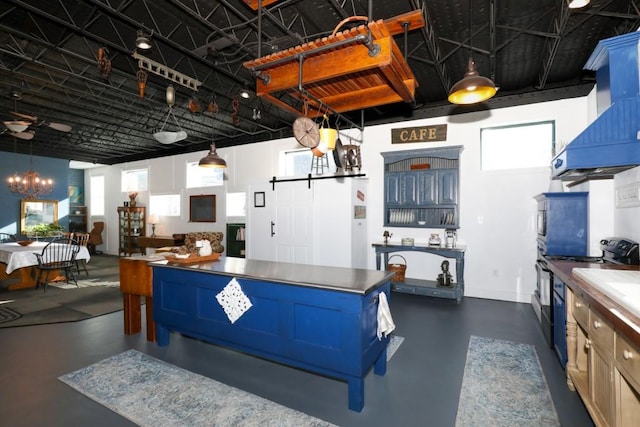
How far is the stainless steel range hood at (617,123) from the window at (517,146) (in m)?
2.98

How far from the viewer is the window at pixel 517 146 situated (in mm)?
5336

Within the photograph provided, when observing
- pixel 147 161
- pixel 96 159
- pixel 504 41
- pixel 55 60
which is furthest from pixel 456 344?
pixel 96 159

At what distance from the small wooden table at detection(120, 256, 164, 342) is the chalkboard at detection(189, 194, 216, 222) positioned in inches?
213

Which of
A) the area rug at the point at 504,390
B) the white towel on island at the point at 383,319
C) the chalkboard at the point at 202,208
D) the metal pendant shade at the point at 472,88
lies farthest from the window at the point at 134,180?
the area rug at the point at 504,390

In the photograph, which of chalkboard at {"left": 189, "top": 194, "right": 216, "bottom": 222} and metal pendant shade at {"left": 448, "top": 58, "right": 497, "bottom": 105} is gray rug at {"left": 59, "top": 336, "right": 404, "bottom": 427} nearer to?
metal pendant shade at {"left": 448, "top": 58, "right": 497, "bottom": 105}

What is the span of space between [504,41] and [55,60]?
21.7 feet

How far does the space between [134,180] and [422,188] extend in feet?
33.7

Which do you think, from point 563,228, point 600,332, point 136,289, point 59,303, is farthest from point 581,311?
point 59,303

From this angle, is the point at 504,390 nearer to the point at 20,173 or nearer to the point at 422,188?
the point at 422,188

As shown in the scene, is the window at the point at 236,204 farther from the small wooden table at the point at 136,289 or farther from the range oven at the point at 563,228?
the range oven at the point at 563,228

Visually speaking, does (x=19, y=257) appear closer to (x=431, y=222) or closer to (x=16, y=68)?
(x=16, y=68)

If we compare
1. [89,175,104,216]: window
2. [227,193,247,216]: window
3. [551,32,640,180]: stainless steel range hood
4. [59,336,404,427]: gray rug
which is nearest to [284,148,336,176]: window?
[227,193,247,216]: window

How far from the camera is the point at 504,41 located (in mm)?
4203

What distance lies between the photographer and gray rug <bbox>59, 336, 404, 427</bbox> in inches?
90.2
